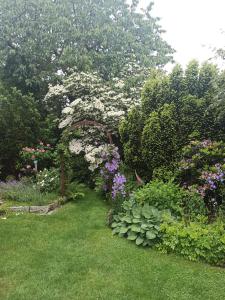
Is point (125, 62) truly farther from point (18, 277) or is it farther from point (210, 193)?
point (18, 277)

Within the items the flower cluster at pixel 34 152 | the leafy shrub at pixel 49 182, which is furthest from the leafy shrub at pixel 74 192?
the flower cluster at pixel 34 152

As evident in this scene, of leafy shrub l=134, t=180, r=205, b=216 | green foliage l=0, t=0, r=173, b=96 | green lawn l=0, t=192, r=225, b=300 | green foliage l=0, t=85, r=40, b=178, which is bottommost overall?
green lawn l=0, t=192, r=225, b=300

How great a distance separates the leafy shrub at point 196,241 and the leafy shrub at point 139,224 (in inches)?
7.1

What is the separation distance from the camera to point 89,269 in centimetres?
527

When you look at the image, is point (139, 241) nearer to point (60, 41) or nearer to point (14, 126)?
point (14, 126)

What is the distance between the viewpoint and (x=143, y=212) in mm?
6410

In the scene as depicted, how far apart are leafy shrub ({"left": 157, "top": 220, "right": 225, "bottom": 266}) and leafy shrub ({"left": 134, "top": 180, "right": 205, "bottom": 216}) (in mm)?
704

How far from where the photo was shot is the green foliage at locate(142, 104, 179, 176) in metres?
8.02

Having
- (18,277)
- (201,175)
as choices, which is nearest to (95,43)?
(201,175)

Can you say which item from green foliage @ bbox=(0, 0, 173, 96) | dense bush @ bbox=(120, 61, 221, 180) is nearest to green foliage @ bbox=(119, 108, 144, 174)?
dense bush @ bbox=(120, 61, 221, 180)

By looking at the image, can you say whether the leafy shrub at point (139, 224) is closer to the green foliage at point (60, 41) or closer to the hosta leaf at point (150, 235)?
the hosta leaf at point (150, 235)

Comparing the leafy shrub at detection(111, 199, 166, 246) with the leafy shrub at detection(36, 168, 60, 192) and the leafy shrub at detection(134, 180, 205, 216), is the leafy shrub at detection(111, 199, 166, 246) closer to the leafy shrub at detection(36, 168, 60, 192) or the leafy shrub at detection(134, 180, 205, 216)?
the leafy shrub at detection(134, 180, 205, 216)

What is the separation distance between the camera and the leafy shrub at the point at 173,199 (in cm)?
673

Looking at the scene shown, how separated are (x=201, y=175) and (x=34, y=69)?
8484mm
